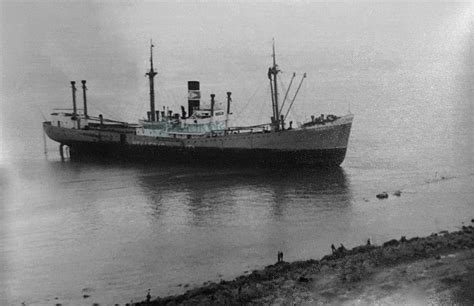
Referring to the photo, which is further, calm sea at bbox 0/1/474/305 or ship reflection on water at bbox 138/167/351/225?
ship reflection on water at bbox 138/167/351/225

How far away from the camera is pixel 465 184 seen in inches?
1494

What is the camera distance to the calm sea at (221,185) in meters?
26.2

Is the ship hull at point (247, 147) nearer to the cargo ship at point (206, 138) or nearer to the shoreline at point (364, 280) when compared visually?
the cargo ship at point (206, 138)

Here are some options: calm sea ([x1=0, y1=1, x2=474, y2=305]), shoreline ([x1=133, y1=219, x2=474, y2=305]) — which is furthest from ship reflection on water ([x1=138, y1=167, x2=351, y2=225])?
shoreline ([x1=133, y1=219, x2=474, y2=305])

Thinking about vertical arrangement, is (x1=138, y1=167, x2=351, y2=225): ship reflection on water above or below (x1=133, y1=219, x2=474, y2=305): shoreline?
above

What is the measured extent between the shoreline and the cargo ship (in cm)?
2248

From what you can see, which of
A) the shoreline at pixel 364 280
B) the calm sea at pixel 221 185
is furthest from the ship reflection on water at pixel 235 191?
the shoreline at pixel 364 280

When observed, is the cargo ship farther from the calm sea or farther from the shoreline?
the shoreline

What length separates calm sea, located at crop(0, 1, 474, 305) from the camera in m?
→ 26.2

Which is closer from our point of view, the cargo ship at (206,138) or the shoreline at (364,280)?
the shoreline at (364,280)

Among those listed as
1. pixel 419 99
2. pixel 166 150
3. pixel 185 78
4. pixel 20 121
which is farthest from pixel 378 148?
pixel 185 78

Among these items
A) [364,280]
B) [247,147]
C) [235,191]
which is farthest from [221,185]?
[364,280]

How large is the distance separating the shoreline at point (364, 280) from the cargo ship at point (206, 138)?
73.8 feet

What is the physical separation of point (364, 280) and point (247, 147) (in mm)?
27578
